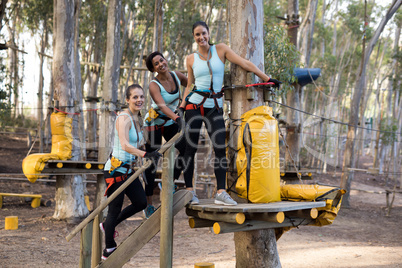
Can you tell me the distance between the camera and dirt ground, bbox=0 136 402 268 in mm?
6152

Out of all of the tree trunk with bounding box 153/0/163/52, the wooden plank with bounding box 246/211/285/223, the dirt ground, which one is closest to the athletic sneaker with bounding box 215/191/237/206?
the wooden plank with bounding box 246/211/285/223

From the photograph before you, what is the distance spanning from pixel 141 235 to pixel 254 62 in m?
2.12

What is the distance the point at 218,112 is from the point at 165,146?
2.13 feet

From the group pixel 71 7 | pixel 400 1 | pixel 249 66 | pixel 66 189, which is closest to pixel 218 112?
pixel 249 66

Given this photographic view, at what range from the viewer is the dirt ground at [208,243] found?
6152 mm

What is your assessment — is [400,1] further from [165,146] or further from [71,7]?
[165,146]

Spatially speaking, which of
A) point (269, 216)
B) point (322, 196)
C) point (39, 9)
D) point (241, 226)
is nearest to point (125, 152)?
point (241, 226)

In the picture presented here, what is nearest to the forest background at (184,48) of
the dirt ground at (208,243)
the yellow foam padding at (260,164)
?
the dirt ground at (208,243)

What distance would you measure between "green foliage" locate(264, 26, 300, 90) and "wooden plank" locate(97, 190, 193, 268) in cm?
613

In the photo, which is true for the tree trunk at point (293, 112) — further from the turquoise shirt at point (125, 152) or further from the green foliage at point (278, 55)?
the turquoise shirt at point (125, 152)

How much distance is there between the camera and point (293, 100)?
11.8 meters

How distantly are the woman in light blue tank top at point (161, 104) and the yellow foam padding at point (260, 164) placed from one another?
64cm

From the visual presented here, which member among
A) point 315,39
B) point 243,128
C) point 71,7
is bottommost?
point 243,128

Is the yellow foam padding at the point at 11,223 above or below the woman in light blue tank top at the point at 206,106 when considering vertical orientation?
below
